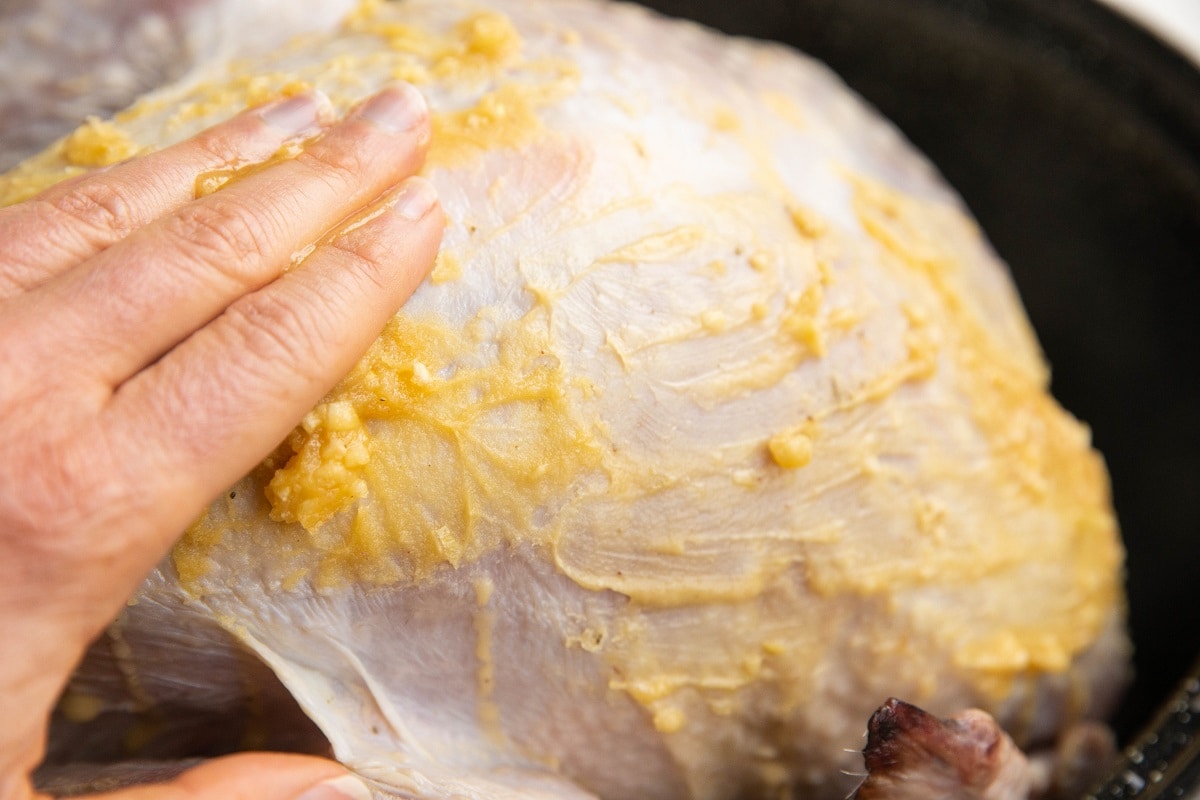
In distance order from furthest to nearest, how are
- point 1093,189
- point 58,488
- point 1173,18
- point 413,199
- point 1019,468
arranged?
point 1173,18, point 1093,189, point 1019,468, point 413,199, point 58,488

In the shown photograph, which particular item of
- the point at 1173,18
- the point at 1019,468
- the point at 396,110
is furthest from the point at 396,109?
the point at 1173,18

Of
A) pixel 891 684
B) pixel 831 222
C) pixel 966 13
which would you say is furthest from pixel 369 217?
pixel 966 13

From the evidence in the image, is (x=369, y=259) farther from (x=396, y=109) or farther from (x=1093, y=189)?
(x=1093, y=189)

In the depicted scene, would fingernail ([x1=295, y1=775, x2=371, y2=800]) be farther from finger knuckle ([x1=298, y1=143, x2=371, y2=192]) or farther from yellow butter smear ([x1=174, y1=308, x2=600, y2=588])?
finger knuckle ([x1=298, y1=143, x2=371, y2=192])

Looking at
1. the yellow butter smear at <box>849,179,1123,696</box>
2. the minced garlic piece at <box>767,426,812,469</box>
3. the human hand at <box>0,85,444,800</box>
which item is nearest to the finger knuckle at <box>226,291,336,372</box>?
the human hand at <box>0,85,444,800</box>

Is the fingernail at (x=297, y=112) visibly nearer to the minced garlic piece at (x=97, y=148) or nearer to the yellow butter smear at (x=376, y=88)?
the yellow butter smear at (x=376, y=88)

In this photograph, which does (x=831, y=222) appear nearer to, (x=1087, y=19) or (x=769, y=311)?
(x=769, y=311)
